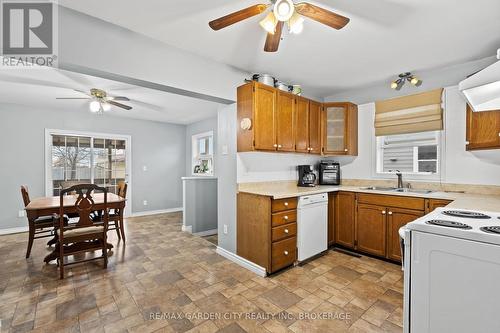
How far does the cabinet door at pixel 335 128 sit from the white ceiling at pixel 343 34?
658mm

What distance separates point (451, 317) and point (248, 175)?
7.45 feet

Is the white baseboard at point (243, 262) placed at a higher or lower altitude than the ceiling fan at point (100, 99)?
lower

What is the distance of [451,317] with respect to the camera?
3.74ft

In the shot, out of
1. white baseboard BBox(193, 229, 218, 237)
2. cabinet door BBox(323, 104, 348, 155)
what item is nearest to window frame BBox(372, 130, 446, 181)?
cabinet door BBox(323, 104, 348, 155)

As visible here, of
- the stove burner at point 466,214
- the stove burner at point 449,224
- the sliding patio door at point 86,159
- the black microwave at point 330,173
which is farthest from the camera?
the sliding patio door at point 86,159

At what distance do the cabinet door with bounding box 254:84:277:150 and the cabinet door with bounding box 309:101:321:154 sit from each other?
32.5 inches

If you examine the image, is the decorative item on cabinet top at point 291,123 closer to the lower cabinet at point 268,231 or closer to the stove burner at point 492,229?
the lower cabinet at point 268,231

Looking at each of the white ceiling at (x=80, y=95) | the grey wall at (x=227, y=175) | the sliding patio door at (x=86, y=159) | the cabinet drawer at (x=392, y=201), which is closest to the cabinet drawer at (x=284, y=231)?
the grey wall at (x=227, y=175)

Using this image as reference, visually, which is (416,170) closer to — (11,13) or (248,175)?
(248,175)

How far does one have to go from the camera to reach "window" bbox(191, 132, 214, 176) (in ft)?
18.2

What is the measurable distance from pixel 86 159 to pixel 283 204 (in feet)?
16.0

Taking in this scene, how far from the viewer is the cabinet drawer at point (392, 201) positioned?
8.41ft

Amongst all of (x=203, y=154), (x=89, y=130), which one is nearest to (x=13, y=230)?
(x=89, y=130)

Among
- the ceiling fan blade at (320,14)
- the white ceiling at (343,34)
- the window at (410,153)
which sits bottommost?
the window at (410,153)
